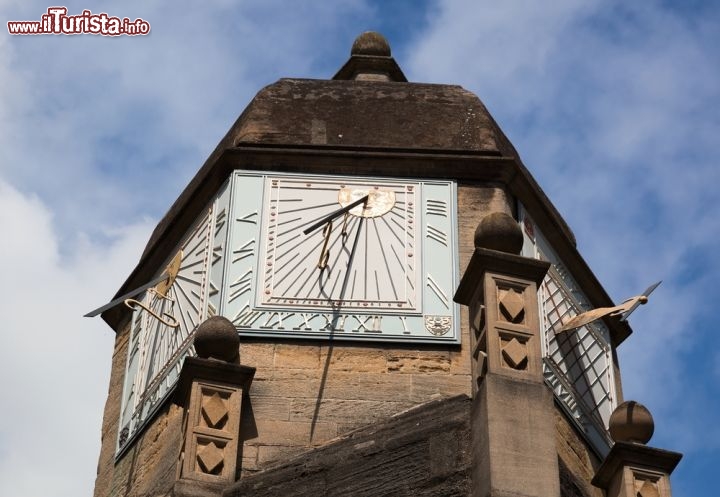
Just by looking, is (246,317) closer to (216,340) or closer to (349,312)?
(349,312)

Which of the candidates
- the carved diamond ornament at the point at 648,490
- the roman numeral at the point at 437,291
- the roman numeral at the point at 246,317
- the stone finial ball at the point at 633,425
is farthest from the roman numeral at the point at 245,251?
the carved diamond ornament at the point at 648,490

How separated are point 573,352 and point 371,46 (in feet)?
13.5

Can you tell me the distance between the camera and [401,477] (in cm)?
1199

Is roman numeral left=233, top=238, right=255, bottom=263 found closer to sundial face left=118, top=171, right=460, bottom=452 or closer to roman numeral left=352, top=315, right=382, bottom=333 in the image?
sundial face left=118, top=171, right=460, bottom=452

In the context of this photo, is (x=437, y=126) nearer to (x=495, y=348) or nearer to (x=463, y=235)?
(x=463, y=235)

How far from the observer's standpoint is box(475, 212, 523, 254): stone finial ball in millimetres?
12384

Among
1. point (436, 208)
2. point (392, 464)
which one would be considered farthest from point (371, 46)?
point (392, 464)

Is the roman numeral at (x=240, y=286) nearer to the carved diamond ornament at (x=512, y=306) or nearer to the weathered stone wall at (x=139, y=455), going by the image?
the weathered stone wall at (x=139, y=455)

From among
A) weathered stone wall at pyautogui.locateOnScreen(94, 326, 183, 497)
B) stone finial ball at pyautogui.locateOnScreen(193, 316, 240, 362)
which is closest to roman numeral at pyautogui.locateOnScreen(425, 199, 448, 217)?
stone finial ball at pyautogui.locateOnScreen(193, 316, 240, 362)

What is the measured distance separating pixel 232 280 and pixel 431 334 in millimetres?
1630

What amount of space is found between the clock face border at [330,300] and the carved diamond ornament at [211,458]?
1655 millimetres

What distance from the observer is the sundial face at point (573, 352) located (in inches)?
599

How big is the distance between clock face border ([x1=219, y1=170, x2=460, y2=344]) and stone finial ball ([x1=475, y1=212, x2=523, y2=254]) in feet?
7.80

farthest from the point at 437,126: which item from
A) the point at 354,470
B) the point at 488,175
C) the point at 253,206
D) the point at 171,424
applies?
the point at 354,470
